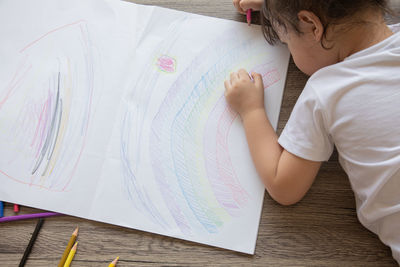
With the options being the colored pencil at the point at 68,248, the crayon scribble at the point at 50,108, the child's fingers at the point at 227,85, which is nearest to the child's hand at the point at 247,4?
the child's fingers at the point at 227,85

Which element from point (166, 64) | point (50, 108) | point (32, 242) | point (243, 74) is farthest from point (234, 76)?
point (32, 242)

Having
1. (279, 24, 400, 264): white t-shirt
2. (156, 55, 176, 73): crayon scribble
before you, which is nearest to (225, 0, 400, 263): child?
(279, 24, 400, 264): white t-shirt

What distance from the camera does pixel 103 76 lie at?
2.14 ft

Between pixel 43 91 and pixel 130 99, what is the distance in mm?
163

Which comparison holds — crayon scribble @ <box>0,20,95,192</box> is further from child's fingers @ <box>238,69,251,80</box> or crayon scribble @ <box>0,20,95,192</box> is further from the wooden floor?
child's fingers @ <box>238,69,251,80</box>

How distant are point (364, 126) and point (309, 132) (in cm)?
8

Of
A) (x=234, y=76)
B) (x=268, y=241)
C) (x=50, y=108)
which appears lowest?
(x=268, y=241)

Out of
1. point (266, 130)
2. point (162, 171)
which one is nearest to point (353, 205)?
point (266, 130)

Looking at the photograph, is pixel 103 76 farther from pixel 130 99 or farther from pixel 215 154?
pixel 215 154

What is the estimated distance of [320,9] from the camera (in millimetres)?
495

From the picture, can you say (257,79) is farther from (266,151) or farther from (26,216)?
(26,216)

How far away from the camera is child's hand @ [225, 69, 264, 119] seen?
24.4 inches

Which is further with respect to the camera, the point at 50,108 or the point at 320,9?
the point at 50,108

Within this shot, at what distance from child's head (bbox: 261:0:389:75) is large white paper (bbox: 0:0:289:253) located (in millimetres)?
73
